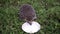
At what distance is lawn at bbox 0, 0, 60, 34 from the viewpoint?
3146 millimetres

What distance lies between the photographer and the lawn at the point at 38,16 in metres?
3.15

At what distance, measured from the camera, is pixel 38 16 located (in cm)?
340

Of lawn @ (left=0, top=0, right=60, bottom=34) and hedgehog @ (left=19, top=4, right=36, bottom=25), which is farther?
lawn @ (left=0, top=0, right=60, bottom=34)

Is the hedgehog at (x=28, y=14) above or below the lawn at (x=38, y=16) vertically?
above

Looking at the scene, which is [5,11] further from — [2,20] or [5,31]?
[5,31]

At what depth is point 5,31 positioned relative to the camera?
311 cm

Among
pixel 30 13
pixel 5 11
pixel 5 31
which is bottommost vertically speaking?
pixel 5 31

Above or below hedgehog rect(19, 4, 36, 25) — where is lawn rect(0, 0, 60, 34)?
below

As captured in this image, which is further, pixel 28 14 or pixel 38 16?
pixel 38 16

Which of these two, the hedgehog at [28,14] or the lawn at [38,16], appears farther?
the lawn at [38,16]

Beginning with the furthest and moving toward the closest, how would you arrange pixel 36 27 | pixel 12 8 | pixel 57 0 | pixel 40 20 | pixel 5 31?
pixel 57 0 < pixel 12 8 < pixel 40 20 < pixel 5 31 < pixel 36 27

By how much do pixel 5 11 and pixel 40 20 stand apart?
612mm

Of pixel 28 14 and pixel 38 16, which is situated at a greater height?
pixel 28 14

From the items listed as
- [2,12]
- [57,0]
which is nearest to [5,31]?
[2,12]
